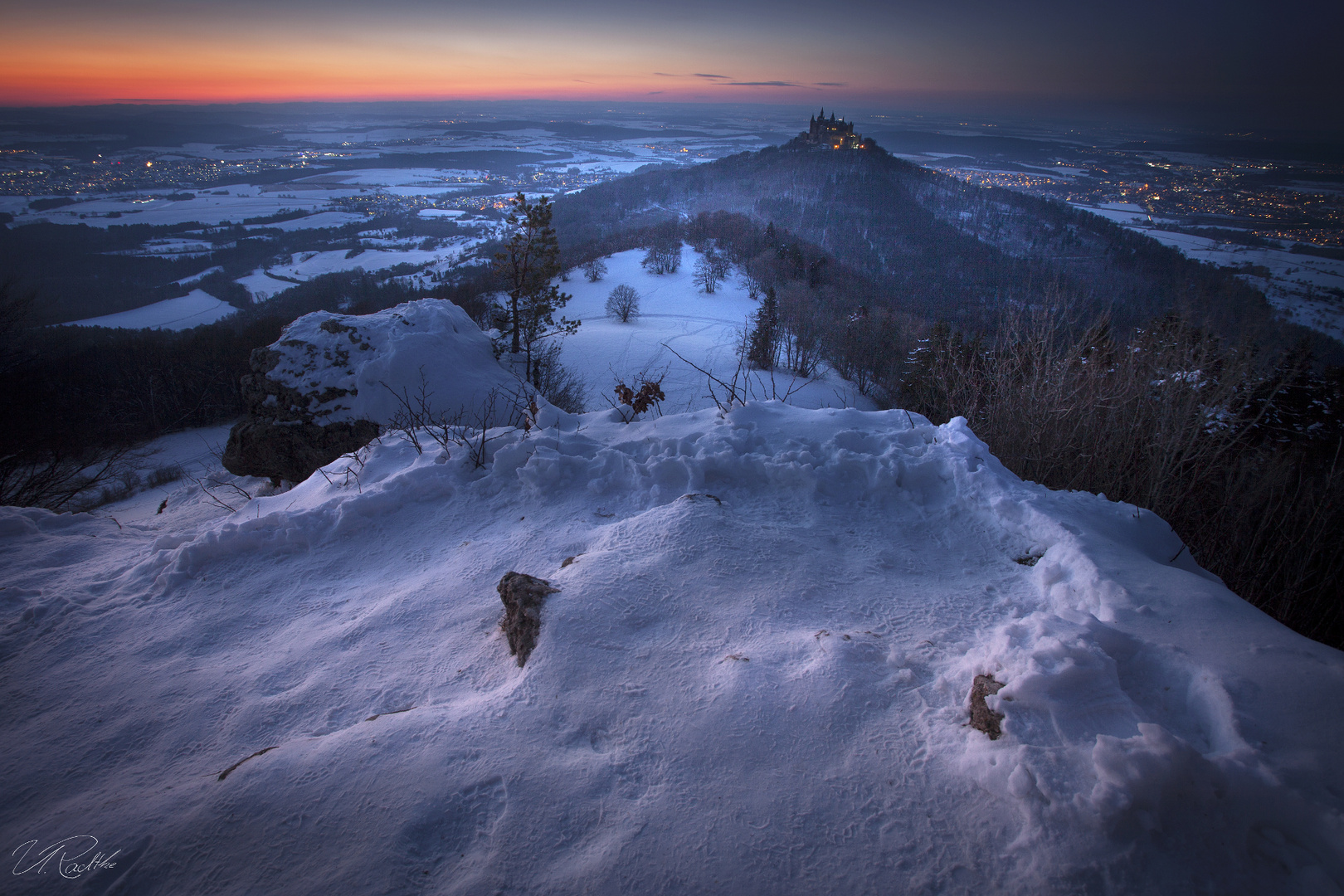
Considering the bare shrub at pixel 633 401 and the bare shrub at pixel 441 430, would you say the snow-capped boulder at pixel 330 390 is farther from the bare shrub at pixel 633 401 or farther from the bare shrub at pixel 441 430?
the bare shrub at pixel 633 401

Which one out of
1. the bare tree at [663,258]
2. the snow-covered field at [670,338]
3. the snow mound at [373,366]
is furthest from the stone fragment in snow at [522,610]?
the bare tree at [663,258]

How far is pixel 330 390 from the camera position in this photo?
8961 millimetres

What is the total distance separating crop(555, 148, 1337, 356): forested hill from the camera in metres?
23.3

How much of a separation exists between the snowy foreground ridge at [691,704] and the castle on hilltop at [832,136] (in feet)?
407

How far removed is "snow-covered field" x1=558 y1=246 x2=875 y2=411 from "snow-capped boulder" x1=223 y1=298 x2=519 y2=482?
6176 millimetres

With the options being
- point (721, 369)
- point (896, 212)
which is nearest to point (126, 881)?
point (721, 369)

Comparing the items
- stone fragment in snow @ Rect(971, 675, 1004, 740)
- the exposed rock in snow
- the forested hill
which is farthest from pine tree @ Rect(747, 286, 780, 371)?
stone fragment in snow @ Rect(971, 675, 1004, 740)

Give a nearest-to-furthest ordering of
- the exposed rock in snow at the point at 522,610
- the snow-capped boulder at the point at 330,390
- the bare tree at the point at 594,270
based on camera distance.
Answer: the exposed rock in snow at the point at 522,610 → the snow-capped boulder at the point at 330,390 → the bare tree at the point at 594,270

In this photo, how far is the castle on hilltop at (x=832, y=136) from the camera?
107 meters

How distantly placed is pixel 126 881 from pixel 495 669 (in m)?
1.31

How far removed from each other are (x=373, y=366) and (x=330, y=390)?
802 millimetres

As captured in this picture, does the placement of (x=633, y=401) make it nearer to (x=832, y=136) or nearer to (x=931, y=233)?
(x=931, y=233)

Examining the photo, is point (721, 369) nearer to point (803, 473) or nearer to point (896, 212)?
point (803, 473)

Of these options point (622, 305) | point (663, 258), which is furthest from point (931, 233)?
point (622, 305)
